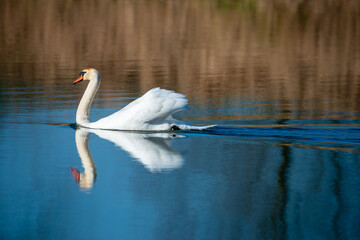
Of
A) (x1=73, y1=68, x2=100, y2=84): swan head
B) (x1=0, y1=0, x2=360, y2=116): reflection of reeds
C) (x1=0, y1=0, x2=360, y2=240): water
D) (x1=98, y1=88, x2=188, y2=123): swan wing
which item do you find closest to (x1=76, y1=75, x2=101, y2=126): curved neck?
(x1=73, y1=68, x2=100, y2=84): swan head

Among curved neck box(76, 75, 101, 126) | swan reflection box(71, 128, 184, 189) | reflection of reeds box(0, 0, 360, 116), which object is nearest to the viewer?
swan reflection box(71, 128, 184, 189)

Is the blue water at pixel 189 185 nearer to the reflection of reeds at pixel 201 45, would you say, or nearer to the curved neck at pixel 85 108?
the curved neck at pixel 85 108

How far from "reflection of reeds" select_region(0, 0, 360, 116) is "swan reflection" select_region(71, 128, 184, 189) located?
14.2 feet

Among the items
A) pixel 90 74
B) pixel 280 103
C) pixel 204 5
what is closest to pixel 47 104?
pixel 90 74

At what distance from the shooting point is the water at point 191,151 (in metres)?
7.07

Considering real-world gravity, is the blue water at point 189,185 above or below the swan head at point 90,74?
below

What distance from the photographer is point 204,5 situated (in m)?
45.8

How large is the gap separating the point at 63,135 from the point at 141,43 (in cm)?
1772

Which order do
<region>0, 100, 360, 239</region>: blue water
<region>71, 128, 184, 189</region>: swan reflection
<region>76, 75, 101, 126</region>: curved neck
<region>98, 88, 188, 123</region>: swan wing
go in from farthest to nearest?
1. <region>76, 75, 101, 126</region>: curved neck
2. <region>98, 88, 188, 123</region>: swan wing
3. <region>71, 128, 184, 189</region>: swan reflection
4. <region>0, 100, 360, 239</region>: blue water

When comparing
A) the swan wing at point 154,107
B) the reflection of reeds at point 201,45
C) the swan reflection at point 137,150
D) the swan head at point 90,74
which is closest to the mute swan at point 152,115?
the swan wing at point 154,107

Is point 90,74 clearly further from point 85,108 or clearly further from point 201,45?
point 201,45

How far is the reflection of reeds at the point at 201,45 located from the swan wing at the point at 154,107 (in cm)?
385

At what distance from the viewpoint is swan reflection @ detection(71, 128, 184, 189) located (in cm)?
896

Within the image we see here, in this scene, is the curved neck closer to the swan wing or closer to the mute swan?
the mute swan
